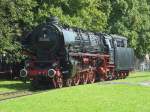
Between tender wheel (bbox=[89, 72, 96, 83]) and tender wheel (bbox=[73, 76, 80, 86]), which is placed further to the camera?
tender wheel (bbox=[89, 72, 96, 83])

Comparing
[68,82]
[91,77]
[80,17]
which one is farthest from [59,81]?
[80,17]

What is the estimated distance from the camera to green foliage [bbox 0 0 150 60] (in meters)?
31.6

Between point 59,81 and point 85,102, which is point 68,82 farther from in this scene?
point 85,102

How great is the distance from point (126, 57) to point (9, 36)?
11.3 meters

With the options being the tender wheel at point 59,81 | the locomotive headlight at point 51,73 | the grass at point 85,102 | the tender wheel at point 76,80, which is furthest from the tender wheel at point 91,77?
the grass at point 85,102

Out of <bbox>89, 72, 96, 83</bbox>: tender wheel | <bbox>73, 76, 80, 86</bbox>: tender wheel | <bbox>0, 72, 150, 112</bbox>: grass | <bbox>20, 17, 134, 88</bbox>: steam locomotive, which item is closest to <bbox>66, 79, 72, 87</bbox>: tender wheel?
<bbox>20, 17, 134, 88</bbox>: steam locomotive

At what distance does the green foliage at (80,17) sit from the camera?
3161 centimetres

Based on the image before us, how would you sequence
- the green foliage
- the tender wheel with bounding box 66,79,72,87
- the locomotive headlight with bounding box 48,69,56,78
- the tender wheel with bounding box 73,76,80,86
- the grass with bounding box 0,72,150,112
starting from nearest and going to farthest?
the grass with bounding box 0,72,150,112, the locomotive headlight with bounding box 48,69,56,78, the tender wheel with bounding box 66,79,72,87, the tender wheel with bounding box 73,76,80,86, the green foliage

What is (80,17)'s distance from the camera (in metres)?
40.5

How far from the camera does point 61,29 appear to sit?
2700 cm

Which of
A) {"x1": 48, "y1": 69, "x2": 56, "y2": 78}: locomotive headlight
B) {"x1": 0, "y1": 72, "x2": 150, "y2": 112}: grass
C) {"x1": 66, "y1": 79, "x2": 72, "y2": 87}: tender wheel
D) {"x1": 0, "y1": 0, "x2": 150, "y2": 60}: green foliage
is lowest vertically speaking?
{"x1": 0, "y1": 72, "x2": 150, "y2": 112}: grass

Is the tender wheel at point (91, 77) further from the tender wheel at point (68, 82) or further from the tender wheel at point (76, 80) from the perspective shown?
the tender wheel at point (68, 82)

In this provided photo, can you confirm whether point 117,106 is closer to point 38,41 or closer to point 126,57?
point 38,41

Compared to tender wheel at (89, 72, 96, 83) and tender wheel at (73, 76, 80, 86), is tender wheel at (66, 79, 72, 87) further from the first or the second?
tender wheel at (89, 72, 96, 83)
